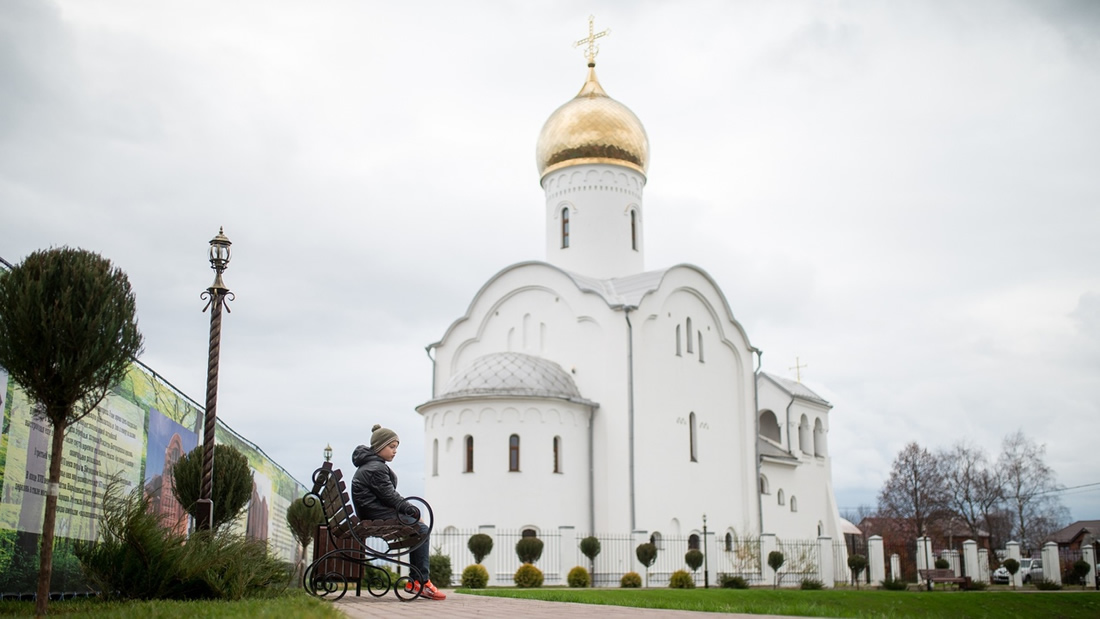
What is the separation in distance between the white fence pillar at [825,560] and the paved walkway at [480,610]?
23042 mm

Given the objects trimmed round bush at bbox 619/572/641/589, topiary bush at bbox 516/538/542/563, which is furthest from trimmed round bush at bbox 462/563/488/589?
trimmed round bush at bbox 619/572/641/589

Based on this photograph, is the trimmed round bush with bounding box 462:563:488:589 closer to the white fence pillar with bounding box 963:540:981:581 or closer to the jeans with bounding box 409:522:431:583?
the jeans with bounding box 409:522:431:583

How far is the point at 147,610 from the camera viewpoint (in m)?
6.86

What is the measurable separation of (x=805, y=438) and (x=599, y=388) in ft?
47.5

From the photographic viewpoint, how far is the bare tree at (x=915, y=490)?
155 ft

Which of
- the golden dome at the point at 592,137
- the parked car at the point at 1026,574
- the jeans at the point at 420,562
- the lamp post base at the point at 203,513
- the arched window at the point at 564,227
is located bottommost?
the parked car at the point at 1026,574

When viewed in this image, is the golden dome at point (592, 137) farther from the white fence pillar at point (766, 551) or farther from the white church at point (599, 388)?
the white fence pillar at point (766, 551)

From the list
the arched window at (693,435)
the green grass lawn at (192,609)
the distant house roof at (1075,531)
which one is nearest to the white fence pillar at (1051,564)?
the arched window at (693,435)

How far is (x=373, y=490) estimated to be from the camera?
27.2 feet

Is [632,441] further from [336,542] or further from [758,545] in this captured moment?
[336,542]

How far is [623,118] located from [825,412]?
15.9 meters

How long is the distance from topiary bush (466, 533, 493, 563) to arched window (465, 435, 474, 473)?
249 centimetres

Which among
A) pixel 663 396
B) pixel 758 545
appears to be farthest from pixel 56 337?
pixel 758 545

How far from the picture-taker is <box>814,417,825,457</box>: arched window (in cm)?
3666
